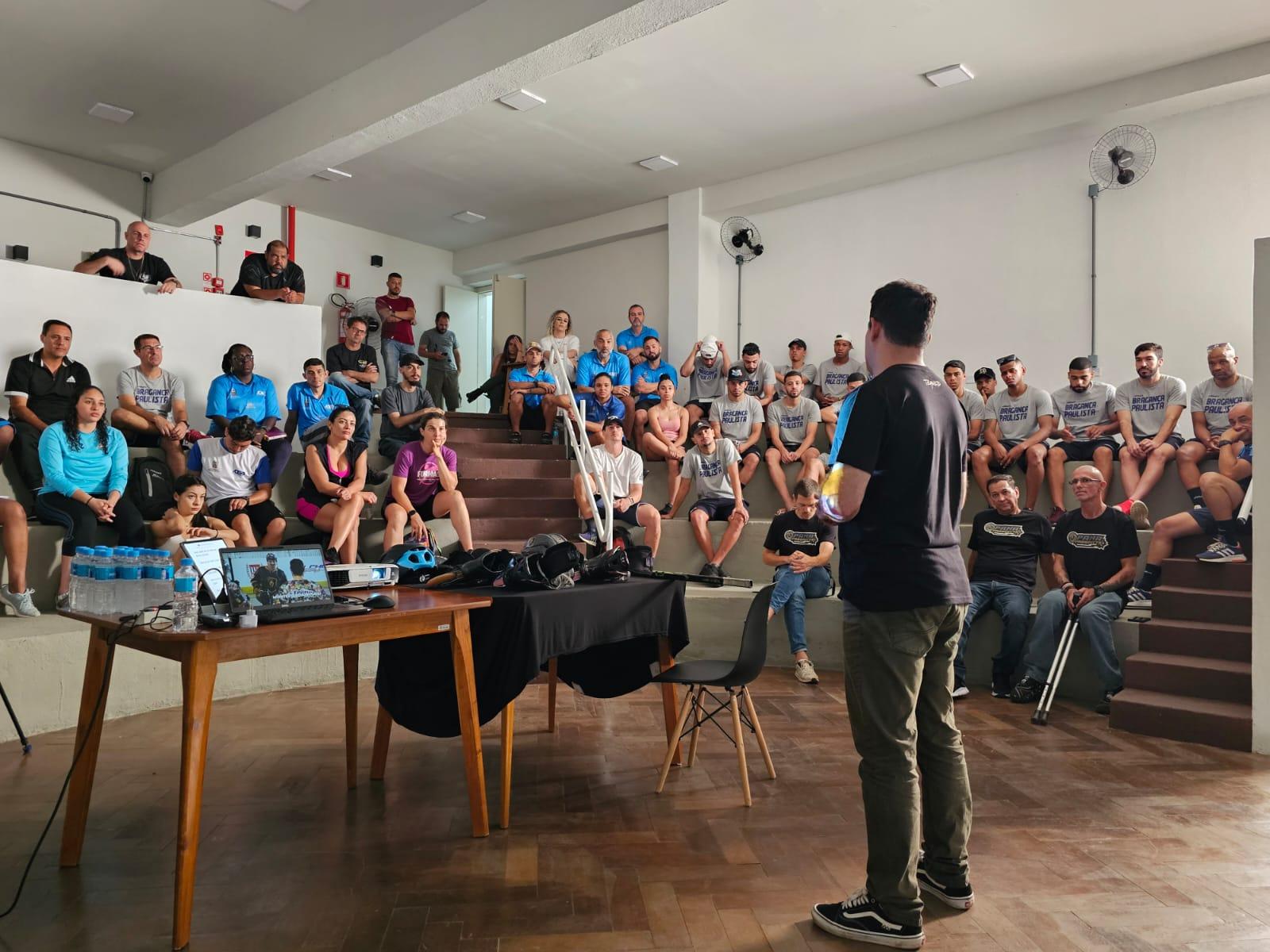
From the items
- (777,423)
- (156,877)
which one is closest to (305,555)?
(156,877)

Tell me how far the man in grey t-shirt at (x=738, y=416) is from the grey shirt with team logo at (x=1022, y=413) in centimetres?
189

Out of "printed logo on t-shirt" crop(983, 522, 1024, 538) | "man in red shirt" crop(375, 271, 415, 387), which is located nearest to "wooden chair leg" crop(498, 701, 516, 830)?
"printed logo on t-shirt" crop(983, 522, 1024, 538)

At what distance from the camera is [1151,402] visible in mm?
6422

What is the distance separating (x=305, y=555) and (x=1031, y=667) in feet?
13.2

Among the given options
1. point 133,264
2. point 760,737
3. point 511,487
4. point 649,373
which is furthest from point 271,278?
point 760,737

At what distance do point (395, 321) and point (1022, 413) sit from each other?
24.3 ft

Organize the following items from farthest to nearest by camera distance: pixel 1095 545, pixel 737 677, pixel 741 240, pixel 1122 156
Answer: pixel 741 240 < pixel 1122 156 < pixel 1095 545 < pixel 737 677

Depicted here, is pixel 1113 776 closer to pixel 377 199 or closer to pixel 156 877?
pixel 156 877

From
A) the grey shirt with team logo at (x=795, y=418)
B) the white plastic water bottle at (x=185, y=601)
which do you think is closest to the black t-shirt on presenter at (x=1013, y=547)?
the grey shirt with team logo at (x=795, y=418)

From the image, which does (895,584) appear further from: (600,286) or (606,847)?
(600,286)

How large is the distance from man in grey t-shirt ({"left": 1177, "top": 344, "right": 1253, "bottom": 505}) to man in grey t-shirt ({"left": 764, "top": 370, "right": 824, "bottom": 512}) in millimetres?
2551

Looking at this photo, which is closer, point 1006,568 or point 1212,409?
point 1006,568

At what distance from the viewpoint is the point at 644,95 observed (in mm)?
7730

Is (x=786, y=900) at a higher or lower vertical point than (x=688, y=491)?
lower
